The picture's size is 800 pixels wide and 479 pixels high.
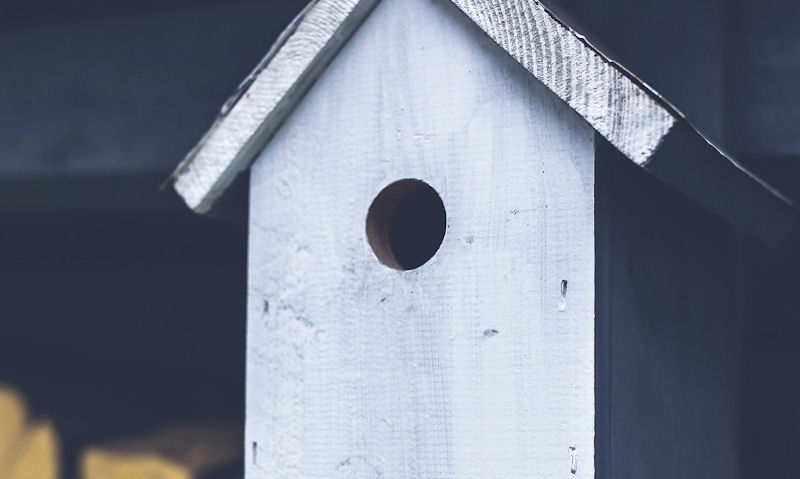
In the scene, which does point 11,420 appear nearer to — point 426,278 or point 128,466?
point 128,466

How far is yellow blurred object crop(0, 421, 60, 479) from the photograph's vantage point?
142cm

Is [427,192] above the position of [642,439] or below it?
above

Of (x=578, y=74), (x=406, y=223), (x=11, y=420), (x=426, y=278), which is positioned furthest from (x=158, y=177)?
(x=578, y=74)

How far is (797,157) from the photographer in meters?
1.20

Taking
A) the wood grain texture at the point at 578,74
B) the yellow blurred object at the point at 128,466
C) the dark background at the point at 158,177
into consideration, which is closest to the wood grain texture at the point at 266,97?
the wood grain texture at the point at 578,74

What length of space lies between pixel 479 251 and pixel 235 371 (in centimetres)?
89

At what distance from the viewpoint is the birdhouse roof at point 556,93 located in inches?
31.8

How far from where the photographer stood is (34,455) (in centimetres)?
144

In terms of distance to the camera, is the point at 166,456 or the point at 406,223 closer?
the point at 406,223

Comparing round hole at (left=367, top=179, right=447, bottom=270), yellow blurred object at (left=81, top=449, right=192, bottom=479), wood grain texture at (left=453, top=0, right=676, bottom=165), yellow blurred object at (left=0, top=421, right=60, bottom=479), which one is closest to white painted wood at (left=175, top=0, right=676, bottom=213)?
wood grain texture at (left=453, top=0, right=676, bottom=165)

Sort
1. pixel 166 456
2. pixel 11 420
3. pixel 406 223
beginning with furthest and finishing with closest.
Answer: pixel 11 420 < pixel 166 456 < pixel 406 223

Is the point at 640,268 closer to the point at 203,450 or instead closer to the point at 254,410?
the point at 254,410

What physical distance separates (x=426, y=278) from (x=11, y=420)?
2.74 feet

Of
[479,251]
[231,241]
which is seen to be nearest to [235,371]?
[231,241]
